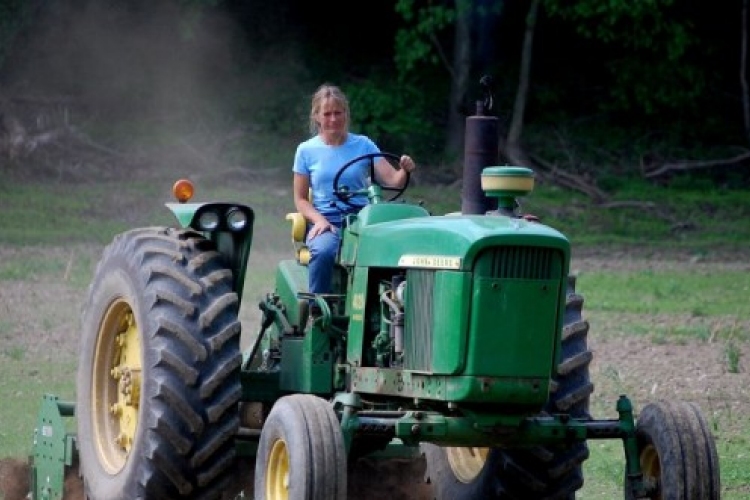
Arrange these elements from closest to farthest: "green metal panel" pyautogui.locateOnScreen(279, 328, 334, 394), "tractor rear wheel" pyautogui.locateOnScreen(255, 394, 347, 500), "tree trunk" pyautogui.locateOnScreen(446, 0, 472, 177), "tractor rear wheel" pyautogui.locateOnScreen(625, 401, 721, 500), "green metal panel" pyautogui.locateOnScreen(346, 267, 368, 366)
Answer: "tractor rear wheel" pyautogui.locateOnScreen(255, 394, 347, 500) < "tractor rear wheel" pyautogui.locateOnScreen(625, 401, 721, 500) < "green metal panel" pyautogui.locateOnScreen(346, 267, 368, 366) < "green metal panel" pyautogui.locateOnScreen(279, 328, 334, 394) < "tree trunk" pyautogui.locateOnScreen(446, 0, 472, 177)

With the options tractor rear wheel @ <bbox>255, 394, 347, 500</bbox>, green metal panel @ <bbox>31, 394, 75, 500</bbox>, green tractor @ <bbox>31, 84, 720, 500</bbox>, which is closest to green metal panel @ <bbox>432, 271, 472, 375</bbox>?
green tractor @ <bbox>31, 84, 720, 500</bbox>

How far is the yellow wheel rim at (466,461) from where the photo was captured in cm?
884

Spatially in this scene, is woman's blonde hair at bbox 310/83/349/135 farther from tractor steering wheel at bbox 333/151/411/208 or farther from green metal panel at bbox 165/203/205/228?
green metal panel at bbox 165/203/205/228

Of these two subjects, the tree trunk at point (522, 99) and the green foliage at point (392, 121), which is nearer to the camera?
the green foliage at point (392, 121)

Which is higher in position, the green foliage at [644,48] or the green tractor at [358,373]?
the green foliage at [644,48]

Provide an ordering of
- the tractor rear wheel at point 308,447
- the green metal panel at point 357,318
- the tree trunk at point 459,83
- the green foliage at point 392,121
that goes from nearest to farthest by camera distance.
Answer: the tractor rear wheel at point 308,447, the green metal panel at point 357,318, the green foliage at point 392,121, the tree trunk at point 459,83

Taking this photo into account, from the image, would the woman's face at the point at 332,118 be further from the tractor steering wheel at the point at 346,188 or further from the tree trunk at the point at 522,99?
the tree trunk at the point at 522,99

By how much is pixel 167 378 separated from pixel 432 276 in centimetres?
119

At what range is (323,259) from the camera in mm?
8586

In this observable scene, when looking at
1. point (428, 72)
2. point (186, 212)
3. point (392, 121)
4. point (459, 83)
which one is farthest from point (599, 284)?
point (428, 72)

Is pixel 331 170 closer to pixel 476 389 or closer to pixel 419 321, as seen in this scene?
pixel 419 321

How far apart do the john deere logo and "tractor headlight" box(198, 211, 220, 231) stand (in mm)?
1070

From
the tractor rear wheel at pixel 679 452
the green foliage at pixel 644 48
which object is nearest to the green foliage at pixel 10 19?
the green foliage at pixel 644 48

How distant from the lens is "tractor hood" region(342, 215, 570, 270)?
7.45 m
